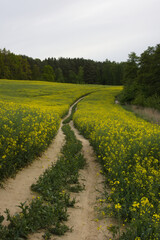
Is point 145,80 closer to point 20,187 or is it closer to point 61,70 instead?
point 20,187

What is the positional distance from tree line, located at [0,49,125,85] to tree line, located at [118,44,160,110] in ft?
206

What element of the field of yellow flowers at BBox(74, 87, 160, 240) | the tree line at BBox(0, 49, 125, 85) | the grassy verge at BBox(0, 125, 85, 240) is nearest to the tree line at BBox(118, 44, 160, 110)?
the field of yellow flowers at BBox(74, 87, 160, 240)

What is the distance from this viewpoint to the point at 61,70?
111 meters

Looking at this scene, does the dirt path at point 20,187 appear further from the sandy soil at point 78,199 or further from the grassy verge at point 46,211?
the grassy verge at point 46,211

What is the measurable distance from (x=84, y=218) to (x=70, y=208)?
484 mm

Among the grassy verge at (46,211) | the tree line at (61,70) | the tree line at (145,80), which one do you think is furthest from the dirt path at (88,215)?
the tree line at (61,70)

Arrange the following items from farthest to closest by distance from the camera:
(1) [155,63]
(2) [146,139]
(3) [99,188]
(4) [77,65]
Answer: (4) [77,65] < (1) [155,63] < (2) [146,139] < (3) [99,188]

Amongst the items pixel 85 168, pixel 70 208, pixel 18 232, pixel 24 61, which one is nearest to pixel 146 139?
pixel 85 168

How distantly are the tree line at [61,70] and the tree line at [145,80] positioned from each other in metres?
62.8

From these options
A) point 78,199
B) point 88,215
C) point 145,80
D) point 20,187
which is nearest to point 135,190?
point 88,215

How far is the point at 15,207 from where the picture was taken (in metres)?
4.38

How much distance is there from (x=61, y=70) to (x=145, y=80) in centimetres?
8226

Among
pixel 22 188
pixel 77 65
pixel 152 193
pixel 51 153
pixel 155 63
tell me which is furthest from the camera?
pixel 77 65

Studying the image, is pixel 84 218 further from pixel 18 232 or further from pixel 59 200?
pixel 18 232
